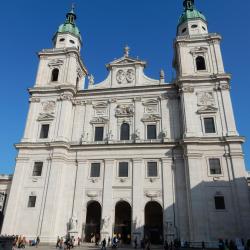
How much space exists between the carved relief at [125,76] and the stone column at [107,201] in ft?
37.1

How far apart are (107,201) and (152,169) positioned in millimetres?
5742

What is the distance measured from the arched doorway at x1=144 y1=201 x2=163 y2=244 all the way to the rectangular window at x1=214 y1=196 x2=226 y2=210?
6176mm

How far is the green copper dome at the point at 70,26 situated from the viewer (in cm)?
4231

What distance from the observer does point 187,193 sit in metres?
27.0

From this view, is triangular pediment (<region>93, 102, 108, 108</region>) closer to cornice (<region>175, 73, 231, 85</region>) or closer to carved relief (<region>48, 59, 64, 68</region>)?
carved relief (<region>48, 59, 64, 68</region>)

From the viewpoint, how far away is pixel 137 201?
28.1 meters

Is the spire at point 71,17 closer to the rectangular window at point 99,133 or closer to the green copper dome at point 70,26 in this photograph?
the green copper dome at point 70,26

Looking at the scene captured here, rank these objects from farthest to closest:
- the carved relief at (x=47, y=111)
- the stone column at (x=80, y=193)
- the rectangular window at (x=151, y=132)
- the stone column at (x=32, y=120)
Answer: the carved relief at (x=47, y=111), the stone column at (x=32, y=120), the rectangular window at (x=151, y=132), the stone column at (x=80, y=193)

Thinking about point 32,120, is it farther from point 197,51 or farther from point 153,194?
point 197,51

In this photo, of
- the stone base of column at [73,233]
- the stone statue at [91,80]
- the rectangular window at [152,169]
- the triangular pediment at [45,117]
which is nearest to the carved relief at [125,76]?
the stone statue at [91,80]

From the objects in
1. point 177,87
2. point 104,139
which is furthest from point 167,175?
point 177,87

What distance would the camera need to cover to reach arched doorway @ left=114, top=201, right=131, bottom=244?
28519 millimetres

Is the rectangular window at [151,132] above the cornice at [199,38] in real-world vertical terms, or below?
below

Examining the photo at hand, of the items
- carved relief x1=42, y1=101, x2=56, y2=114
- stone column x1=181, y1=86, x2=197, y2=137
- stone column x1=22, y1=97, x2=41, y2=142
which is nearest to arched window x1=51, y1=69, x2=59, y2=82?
stone column x1=22, y1=97, x2=41, y2=142
